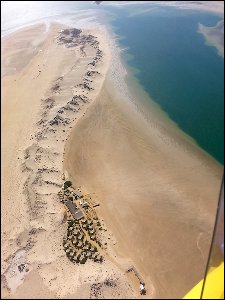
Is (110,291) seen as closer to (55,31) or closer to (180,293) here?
(180,293)

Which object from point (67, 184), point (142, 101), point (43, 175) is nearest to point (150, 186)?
point (67, 184)

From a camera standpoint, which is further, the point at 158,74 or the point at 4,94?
the point at 158,74

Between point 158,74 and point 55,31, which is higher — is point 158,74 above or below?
below

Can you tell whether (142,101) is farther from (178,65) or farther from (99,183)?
(99,183)

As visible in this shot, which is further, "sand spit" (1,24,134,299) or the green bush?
the green bush

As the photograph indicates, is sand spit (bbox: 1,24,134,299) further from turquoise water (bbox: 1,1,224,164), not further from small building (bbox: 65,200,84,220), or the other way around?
turquoise water (bbox: 1,1,224,164)

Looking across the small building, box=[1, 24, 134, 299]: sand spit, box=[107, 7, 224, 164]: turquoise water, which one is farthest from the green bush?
box=[107, 7, 224, 164]: turquoise water

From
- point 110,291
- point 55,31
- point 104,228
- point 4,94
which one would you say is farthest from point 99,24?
point 4,94
